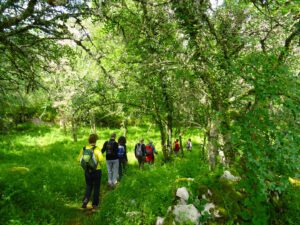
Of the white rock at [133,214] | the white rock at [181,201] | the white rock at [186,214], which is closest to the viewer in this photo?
the white rock at [186,214]

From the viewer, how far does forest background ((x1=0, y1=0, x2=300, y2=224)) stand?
188 inches

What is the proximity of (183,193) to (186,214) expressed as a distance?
571 mm


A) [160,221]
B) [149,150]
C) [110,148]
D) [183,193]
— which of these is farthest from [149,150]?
[160,221]

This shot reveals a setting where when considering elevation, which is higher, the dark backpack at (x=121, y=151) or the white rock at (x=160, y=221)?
the dark backpack at (x=121, y=151)

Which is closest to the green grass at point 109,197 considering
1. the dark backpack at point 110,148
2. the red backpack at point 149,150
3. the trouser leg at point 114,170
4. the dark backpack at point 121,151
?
the trouser leg at point 114,170

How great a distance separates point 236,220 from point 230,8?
641cm

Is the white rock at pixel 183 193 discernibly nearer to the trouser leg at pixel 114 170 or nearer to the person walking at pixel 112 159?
the person walking at pixel 112 159

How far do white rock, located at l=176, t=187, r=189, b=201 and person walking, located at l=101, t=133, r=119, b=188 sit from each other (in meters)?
3.95

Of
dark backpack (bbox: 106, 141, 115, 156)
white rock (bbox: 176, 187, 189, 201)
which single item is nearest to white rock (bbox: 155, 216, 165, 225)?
white rock (bbox: 176, 187, 189, 201)

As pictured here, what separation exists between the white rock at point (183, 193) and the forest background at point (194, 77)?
299 millimetres

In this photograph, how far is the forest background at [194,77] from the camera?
4.78m

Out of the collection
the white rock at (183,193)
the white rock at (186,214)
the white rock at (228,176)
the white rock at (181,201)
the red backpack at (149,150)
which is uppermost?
the white rock at (228,176)

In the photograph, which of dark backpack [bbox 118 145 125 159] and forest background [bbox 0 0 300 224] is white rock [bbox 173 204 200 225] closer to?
forest background [bbox 0 0 300 224]

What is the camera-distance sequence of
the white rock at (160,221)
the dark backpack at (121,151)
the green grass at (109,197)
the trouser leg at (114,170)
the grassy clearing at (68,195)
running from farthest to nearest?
1. the dark backpack at (121,151)
2. the trouser leg at (114,170)
3. the grassy clearing at (68,195)
4. the green grass at (109,197)
5. the white rock at (160,221)
